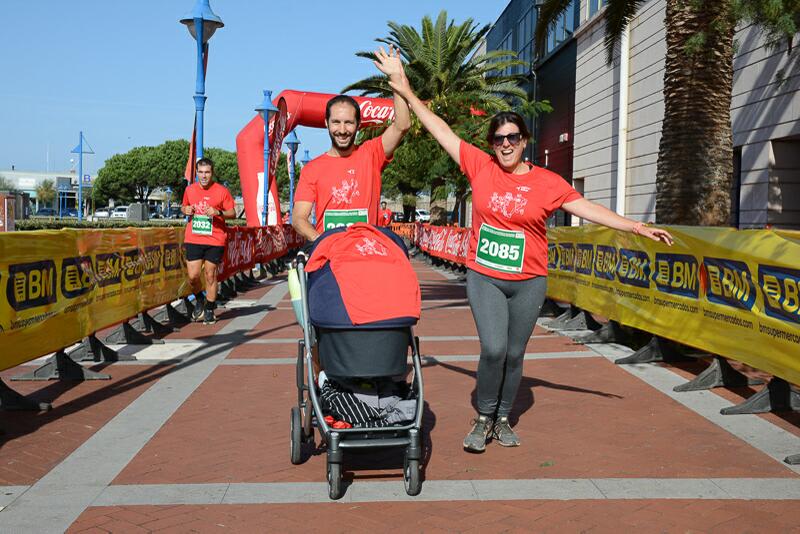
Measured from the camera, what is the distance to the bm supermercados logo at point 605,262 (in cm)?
967

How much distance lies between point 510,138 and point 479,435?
6.13 ft

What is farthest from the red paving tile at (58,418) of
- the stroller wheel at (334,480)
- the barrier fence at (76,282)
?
the stroller wheel at (334,480)

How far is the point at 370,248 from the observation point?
15.0 ft

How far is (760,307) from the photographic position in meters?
6.33

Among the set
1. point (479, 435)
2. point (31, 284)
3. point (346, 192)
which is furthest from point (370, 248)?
point (31, 284)

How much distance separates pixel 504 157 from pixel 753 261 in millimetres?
2571

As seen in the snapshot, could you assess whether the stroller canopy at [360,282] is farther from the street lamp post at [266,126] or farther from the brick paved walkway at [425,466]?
the street lamp post at [266,126]

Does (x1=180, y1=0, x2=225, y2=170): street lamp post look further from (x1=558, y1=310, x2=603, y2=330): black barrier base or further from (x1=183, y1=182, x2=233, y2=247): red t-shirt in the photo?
(x1=558, y1=310, x2=603, y2=330): black barrier base

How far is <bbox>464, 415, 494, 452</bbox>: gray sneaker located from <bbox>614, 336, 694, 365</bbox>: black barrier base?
3503mm

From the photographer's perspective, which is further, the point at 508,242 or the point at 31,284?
the point at 31,284

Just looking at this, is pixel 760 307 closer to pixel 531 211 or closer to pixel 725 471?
pixel 725 471

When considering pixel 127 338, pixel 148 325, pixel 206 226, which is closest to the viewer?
pixel 127 338

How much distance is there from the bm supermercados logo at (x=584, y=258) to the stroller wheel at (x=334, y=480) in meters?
6.81

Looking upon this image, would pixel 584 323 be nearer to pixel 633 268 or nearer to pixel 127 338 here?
pixel 633 268
